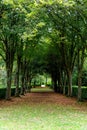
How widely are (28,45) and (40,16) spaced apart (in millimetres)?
11288

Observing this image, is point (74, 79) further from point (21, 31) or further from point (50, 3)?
point (50, 3)

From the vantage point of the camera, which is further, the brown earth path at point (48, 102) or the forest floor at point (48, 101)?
the forest floor at point (48, 101)

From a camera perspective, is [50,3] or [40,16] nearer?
[50,3]

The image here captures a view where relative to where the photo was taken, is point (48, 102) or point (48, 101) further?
point (48, 101)

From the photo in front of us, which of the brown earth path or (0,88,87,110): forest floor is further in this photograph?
(0,88,87,110): forest floor

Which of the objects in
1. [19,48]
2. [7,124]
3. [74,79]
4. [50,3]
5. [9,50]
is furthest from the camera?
[74,79]

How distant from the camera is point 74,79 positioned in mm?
46094

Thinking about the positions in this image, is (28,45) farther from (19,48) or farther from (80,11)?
(80,11)

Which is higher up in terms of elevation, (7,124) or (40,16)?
(40,16)

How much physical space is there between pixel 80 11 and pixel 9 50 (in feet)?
31.0

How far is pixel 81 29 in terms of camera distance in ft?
56.6

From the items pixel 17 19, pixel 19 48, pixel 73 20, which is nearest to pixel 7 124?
pixel 73 20

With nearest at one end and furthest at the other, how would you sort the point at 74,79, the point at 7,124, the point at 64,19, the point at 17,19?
the point at 7,124 → the point at 64,19 → the point at 17,19 → the point at 74,79

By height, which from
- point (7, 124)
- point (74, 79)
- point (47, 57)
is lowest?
point (7, 124)
